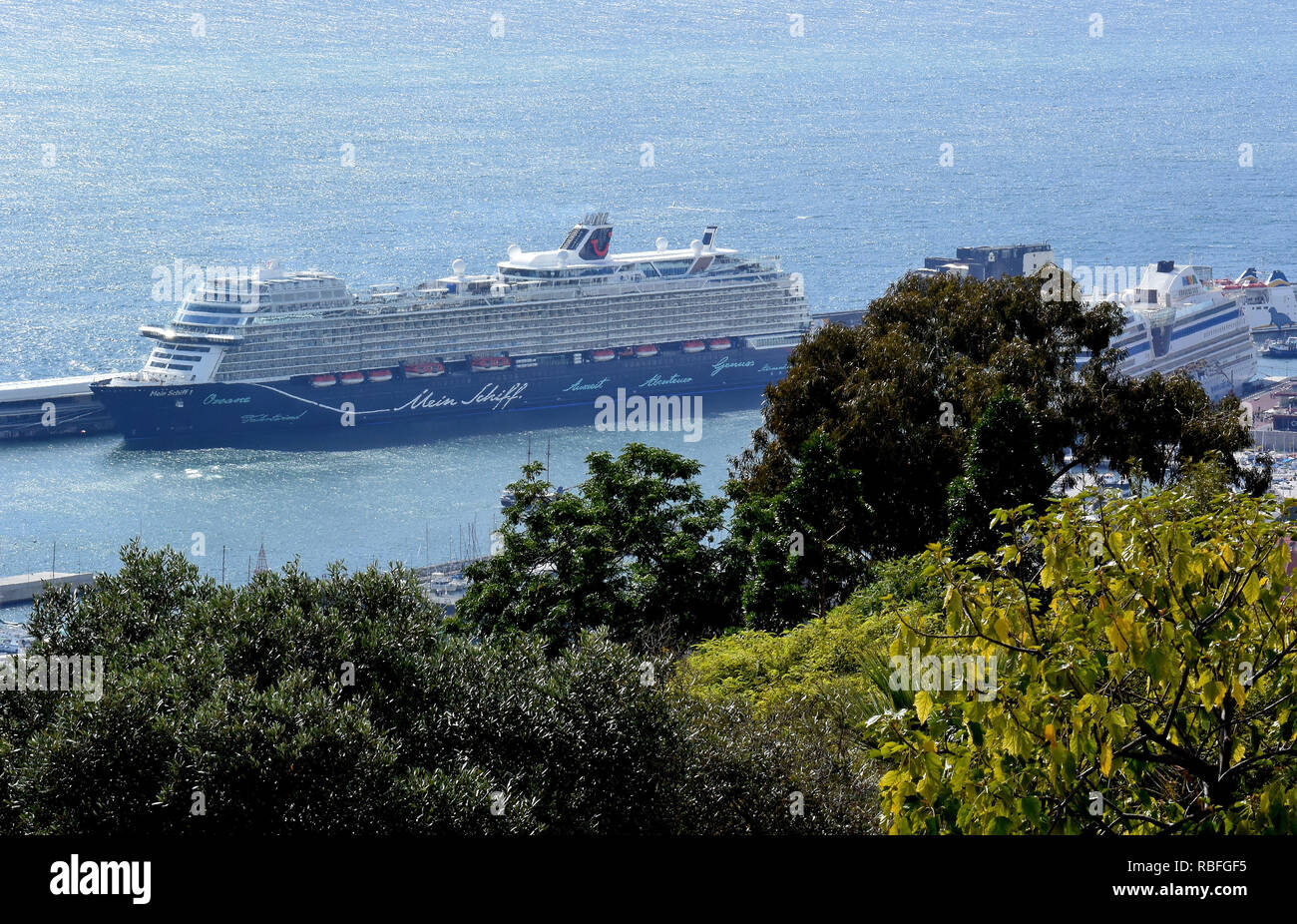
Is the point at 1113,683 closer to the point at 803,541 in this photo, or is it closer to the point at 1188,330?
the point at 803,541

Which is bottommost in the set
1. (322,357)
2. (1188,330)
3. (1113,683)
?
(1113,683)

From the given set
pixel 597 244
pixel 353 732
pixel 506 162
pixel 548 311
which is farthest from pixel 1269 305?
pixel 353 732

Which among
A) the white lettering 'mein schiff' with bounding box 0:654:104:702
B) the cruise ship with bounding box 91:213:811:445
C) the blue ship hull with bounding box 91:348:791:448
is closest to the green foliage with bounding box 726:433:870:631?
the white lettering 'mein schiff' with bounding box 0:654:104:702

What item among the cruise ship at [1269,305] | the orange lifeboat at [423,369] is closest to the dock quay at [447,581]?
the orange lifeboat at [423,369]

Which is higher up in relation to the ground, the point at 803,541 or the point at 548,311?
the point at 548,311

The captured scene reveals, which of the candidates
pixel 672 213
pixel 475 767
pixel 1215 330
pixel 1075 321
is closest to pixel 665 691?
pixel 475 767

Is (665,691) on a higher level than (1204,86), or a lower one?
lower
